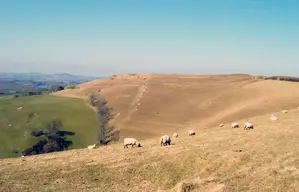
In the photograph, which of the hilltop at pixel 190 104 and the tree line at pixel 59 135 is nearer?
the hilltop at pixel 190 104

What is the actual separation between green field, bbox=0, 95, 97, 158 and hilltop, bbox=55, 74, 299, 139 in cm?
1144

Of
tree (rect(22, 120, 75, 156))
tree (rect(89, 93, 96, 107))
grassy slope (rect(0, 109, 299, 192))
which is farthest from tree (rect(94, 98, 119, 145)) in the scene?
grassy slope (rect(0, 109, 299, 192))

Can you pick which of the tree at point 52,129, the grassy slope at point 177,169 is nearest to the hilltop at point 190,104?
the tree at point 52,129

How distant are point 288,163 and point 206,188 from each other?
267 inches

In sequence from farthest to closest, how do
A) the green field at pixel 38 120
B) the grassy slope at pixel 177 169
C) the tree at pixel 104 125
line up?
the green field at pixel 38 120 → the tree at pixel 104 125 → the grassy slope at pixel 177 169

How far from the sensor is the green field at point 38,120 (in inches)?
4112

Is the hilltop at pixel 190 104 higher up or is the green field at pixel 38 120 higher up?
the hilltop at pixel 190 104

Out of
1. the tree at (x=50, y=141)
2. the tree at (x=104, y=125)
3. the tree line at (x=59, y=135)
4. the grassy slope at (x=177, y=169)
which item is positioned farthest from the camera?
the tree at (x=50, y=141)

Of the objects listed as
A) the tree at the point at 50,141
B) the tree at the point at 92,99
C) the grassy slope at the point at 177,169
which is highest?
the grassy slope at the point at 177,169

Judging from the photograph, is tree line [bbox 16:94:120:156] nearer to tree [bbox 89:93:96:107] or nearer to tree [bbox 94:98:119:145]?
tree [bbox 94:98:119:145]

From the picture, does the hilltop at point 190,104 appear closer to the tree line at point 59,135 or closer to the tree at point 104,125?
the tree at point 104,125

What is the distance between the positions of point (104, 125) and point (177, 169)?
284 ft

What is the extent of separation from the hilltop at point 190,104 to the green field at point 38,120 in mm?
11439

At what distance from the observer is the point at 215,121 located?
84750 mm
